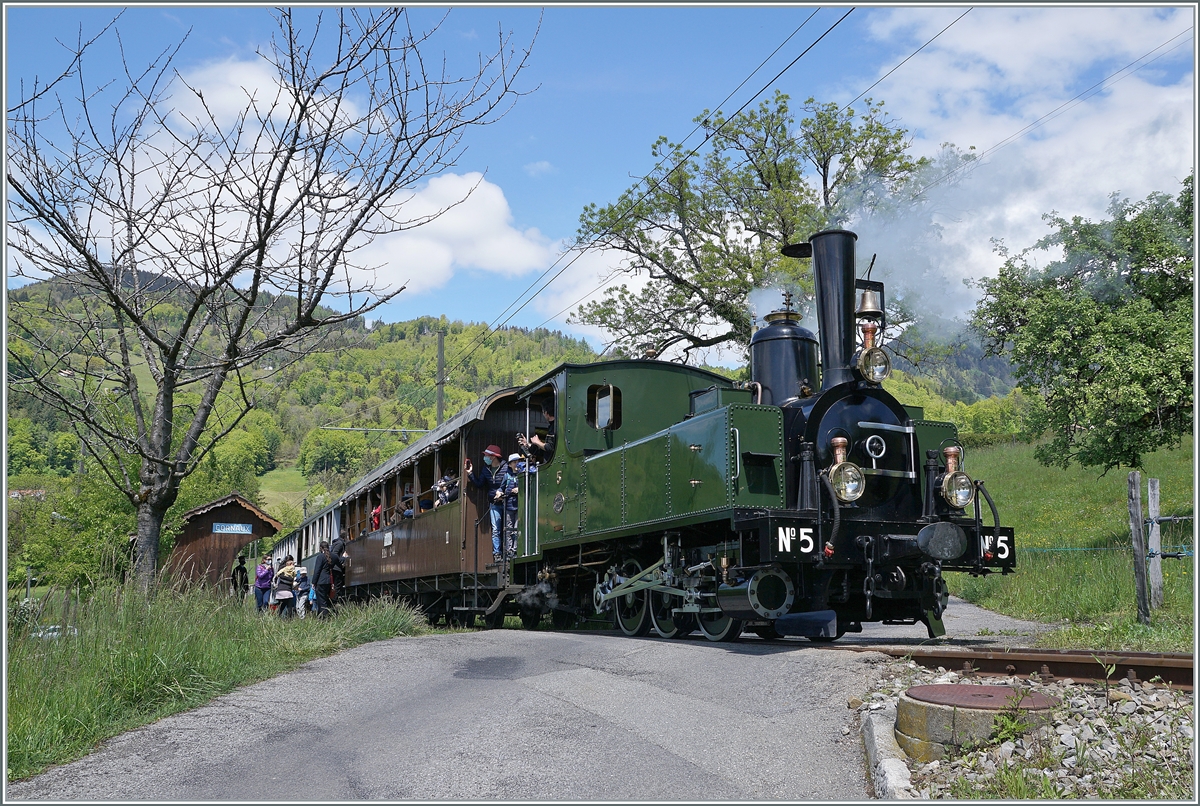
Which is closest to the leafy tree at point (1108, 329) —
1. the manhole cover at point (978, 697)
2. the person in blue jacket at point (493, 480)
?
the person in blue jacket at point (493, 480)

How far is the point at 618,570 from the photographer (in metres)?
10.8

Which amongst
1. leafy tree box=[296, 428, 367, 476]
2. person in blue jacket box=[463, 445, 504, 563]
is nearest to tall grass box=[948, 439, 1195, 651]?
person in blue jacket box=[463, 445, 504, 563]

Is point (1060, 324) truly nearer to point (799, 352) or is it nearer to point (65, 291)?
point (799, 352)

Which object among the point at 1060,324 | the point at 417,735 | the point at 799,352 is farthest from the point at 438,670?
the point at 1060,324

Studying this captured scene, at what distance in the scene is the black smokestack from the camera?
882 cm

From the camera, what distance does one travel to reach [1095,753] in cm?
415

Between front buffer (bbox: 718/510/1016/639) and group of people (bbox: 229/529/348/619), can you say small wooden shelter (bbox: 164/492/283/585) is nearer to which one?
group of people (bbox: 229/529/348/619)

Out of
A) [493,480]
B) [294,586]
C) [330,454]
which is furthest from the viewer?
[330,454]

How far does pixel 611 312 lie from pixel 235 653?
1828 cm

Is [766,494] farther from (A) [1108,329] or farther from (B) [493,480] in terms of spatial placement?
(A) [1108,329]

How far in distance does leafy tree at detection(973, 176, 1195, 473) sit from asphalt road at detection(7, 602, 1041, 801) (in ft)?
47.0

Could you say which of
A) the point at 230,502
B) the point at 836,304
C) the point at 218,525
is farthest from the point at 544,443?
the point at 230,502

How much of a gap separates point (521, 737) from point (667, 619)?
4.83m

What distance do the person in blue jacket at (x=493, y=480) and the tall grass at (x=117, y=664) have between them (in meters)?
4.49
